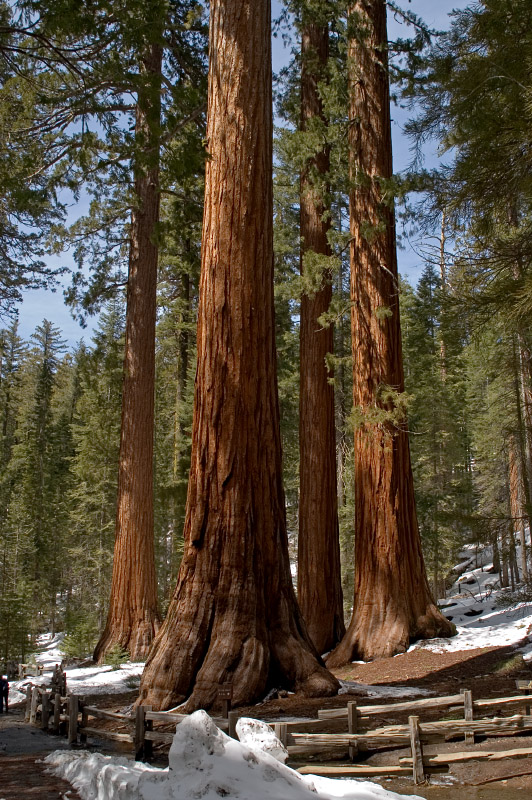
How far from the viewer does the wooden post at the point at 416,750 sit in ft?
18.0

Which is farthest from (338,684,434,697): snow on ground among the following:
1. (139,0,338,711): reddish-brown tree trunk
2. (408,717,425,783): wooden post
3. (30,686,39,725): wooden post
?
(30,686,39,725): wooden post

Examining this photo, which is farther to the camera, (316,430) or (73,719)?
(316,430)

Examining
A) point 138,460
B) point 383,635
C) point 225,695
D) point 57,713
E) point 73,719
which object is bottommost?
point 57,713

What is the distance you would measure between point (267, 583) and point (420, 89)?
8514mm

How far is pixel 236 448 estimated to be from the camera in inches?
298

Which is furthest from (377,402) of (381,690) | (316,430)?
(381,690)

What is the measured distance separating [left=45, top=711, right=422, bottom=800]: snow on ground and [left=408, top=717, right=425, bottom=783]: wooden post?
86 cm

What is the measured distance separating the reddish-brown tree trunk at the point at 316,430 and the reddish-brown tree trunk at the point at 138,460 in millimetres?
3298

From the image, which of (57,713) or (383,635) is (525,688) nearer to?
(383,635)

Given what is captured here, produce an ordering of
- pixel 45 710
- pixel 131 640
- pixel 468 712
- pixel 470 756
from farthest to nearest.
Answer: pixel 131 640 < pixel 45 710 < pixel 468 712 < pixel 470 756

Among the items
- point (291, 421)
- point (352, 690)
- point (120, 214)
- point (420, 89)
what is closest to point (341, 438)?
point (291, 421)

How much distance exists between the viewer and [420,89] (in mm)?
11133

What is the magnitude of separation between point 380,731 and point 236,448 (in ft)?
10.6

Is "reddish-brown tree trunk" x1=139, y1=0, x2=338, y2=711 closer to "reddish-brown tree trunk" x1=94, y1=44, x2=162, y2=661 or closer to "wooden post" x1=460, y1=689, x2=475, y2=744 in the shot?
"wooden post" x1=460, y1=689, x2=475, y2=744
